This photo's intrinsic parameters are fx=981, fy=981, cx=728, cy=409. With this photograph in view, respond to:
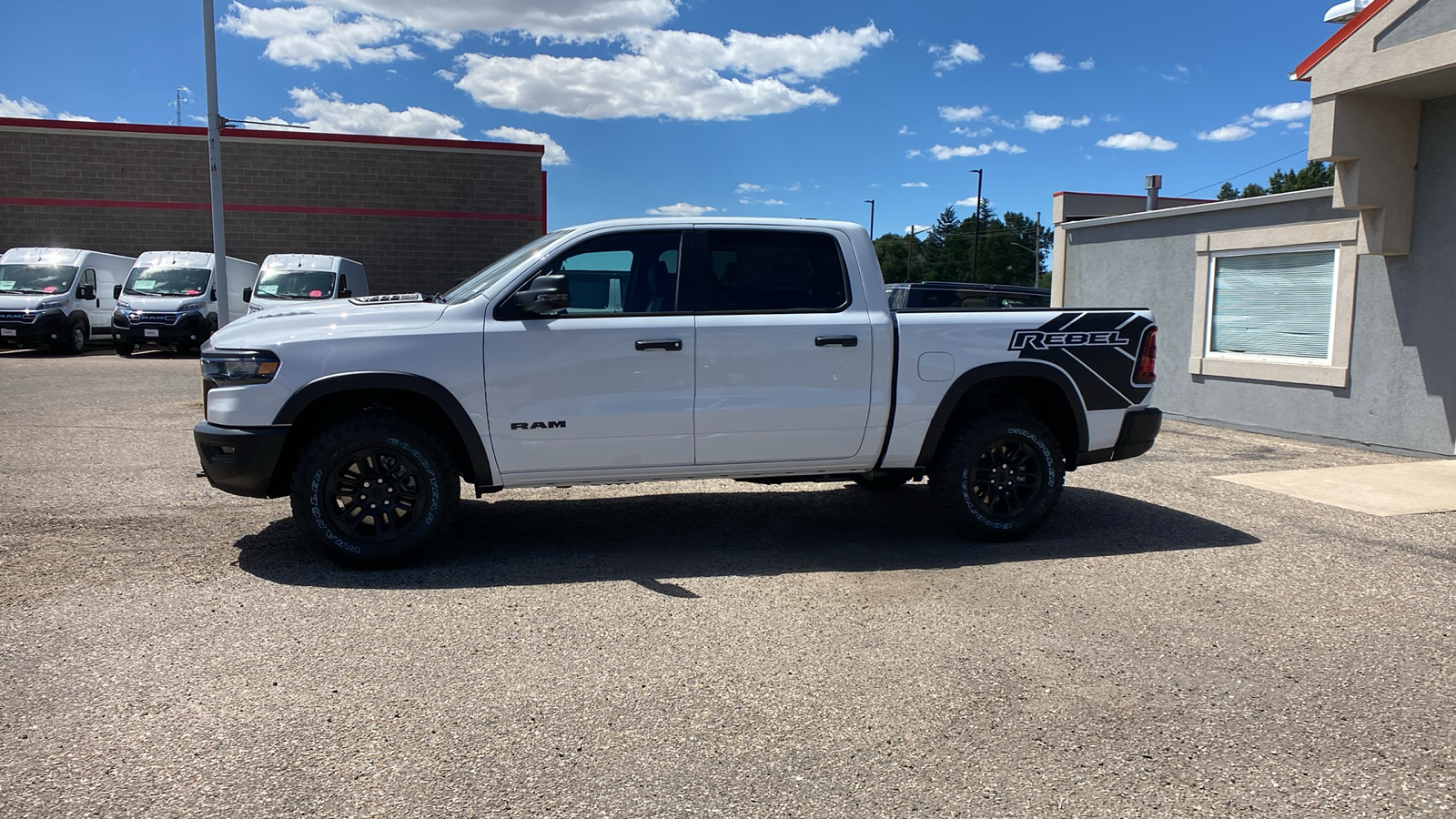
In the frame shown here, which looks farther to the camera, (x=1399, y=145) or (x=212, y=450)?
(x=1399, y=145)

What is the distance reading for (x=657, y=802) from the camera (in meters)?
3.06

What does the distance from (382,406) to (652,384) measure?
153 centimetres

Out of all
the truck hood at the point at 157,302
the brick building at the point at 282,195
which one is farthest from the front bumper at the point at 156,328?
the brick building at the point at 282,195

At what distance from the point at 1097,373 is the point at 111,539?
627 cm

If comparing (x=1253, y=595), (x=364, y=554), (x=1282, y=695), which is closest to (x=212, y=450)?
(x=364, y=554)

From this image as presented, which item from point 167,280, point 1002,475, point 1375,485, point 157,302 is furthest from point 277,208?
point 1375,485

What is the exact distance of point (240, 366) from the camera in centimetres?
529

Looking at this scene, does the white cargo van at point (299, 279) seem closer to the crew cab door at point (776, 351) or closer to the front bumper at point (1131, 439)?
the crew cab door at point (776, 351)

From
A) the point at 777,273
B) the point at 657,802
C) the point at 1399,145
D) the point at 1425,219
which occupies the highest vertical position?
the point at 1399,145

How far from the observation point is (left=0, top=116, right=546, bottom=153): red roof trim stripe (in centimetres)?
2619

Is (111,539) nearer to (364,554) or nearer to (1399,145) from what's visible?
(364,554)

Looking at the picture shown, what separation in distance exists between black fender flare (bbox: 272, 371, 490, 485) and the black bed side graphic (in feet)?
10.8

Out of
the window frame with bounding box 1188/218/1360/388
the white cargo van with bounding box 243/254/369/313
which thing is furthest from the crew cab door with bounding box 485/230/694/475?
the white cargo van with bounding box 243/254/369/313

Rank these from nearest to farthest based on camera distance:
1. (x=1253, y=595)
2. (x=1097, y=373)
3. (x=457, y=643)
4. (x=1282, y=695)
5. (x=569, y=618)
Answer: (x=1282, y=695) < (x=457, y=643) < (x=569, y=618) < (x=1253, y=595) < (x=1097, y=373)
